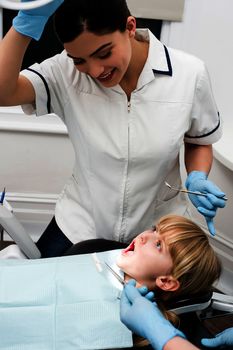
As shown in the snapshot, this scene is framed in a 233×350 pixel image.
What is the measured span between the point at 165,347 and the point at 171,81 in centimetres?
83

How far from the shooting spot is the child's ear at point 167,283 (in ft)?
4.10

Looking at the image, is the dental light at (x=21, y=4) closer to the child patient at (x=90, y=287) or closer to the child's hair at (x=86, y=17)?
the child's hair at (x=86, y=17)

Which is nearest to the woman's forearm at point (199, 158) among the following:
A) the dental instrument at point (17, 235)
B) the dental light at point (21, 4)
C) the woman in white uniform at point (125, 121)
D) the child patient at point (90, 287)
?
the woman in white uniform at point (125, 121)

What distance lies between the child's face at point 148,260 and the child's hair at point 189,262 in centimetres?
2

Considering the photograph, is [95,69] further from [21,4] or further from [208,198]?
[208,198]

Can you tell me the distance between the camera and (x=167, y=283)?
49.8 inches

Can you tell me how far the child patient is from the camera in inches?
45.5

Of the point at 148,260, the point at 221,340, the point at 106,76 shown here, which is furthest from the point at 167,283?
the point at 106,76

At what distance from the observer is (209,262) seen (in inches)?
50.1

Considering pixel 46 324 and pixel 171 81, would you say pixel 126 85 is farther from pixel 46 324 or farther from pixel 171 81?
pixel 46 324

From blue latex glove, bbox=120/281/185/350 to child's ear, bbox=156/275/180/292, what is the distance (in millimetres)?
150

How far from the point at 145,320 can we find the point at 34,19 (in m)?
0.81

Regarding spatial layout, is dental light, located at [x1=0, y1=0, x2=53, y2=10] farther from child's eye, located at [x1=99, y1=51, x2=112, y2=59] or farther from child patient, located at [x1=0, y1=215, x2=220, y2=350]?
child patient, located at [x1=0, y1=215, x2=220, y2=350]

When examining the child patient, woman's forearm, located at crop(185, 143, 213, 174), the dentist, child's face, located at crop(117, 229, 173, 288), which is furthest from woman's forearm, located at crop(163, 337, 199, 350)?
Result: woman's forearm, located at crop(185, 143, 213, 174)
